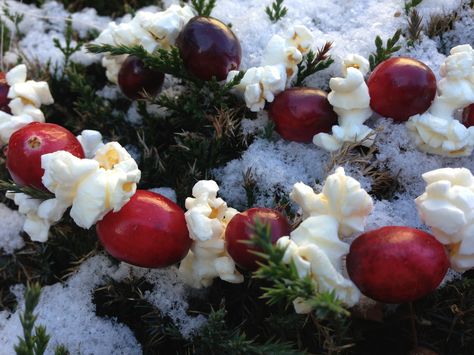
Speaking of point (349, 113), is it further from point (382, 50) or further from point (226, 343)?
point (226, 343)

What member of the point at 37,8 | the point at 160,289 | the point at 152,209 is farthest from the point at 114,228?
the point at 37,8

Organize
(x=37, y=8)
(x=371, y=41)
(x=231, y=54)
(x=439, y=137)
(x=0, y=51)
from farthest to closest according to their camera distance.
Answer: (x=37, y=8)
(x=0, y=51)
(x=371, y=41)
(x=231, y=54)
(x=439, y=137)

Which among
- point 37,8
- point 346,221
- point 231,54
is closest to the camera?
point 346,221

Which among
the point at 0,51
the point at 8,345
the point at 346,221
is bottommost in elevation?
the point at 8,345

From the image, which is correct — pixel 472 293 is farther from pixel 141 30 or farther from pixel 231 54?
pixel 141 30

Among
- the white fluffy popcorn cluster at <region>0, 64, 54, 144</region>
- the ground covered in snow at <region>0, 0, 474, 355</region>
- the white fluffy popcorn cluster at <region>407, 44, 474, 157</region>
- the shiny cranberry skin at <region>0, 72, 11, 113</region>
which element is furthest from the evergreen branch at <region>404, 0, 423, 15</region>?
the shiny cranberry skin at <region>0, 72, 11, 113</region>

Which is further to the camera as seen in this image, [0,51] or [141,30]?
[0,51]

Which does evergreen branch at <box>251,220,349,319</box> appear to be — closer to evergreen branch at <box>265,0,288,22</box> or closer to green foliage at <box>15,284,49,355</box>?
green foliage at <box>15,284,49,355</box>

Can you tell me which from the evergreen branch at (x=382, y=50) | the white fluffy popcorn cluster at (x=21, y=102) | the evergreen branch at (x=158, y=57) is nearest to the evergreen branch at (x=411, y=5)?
the evergreen branch at (x=382, y=50)
